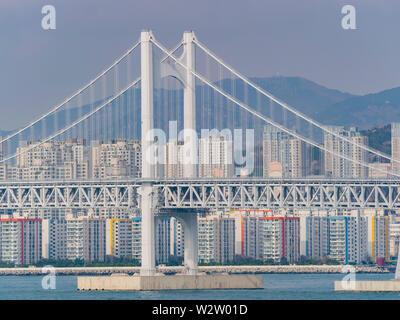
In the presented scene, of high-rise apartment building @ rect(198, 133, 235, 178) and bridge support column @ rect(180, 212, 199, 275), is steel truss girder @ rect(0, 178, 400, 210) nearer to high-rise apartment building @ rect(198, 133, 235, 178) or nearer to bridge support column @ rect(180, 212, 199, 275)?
bridge support column @ rect(180, 212, 199, 275)

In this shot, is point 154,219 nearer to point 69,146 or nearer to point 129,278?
point 129,278

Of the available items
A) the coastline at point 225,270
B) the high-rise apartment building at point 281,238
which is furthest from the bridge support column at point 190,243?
the high-rise apartment building at point 281,238

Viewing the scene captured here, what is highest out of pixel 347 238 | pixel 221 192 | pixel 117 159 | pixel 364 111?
pixel 364 111

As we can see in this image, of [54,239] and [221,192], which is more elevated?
[221,192]

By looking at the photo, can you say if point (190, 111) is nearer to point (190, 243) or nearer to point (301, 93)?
point (190, 243)

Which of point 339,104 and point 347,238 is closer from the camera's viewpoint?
point 347,238

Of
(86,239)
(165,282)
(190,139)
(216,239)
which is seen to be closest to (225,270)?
(216,239)
